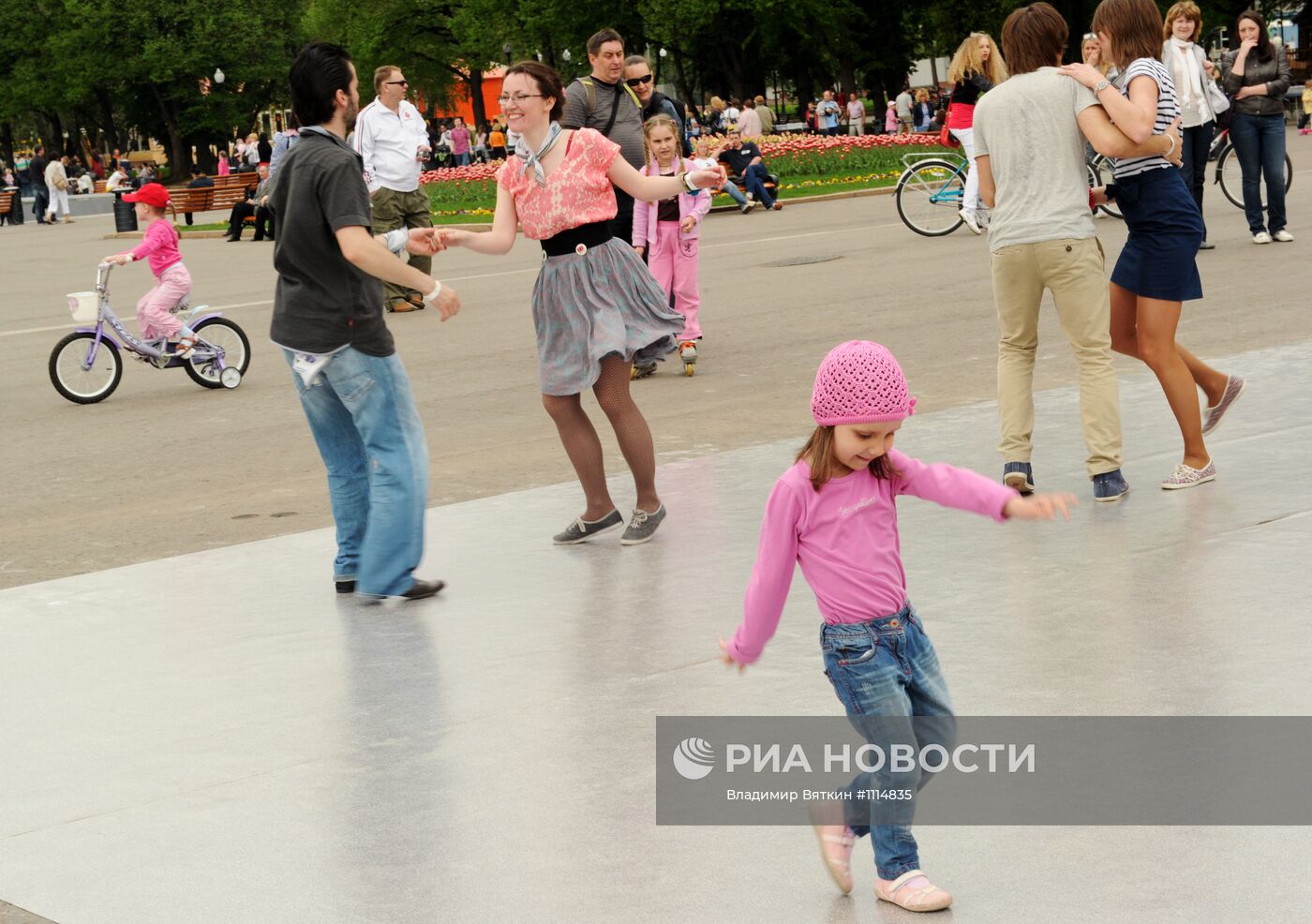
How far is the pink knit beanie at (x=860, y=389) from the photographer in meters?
3.47

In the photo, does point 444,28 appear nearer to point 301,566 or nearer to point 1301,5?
point 1301,5

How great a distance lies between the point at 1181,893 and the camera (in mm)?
3479

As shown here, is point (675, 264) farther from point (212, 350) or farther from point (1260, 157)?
point (1260, 157)

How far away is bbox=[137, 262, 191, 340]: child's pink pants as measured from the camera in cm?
1234

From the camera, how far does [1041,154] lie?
6.81m

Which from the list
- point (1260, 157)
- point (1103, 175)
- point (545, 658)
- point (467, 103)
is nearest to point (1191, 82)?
point (1260, 157)

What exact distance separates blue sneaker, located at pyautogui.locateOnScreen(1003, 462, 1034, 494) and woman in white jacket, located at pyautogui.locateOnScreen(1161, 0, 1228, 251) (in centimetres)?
720

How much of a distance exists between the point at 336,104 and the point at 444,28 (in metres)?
76.7

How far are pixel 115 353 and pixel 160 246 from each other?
87cm

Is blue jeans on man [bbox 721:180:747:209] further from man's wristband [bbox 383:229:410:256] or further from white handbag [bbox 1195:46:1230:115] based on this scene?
man's wristband [bbox 383:229:410:256]

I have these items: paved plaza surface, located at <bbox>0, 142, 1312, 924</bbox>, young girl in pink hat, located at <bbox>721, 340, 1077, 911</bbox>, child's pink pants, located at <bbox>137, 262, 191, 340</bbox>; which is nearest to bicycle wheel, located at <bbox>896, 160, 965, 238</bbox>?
paved plaza surface, located at <bbox>0, 142, 1312, 924</bbox>

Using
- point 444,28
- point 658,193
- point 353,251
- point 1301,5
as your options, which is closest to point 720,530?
point 658,193

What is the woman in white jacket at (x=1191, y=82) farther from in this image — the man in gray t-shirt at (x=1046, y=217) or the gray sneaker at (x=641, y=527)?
the gray sneaker at (x=641, y=527)

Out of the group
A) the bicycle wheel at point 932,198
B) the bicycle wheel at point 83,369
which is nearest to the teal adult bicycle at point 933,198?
the bicycle wheel at point 932,198
